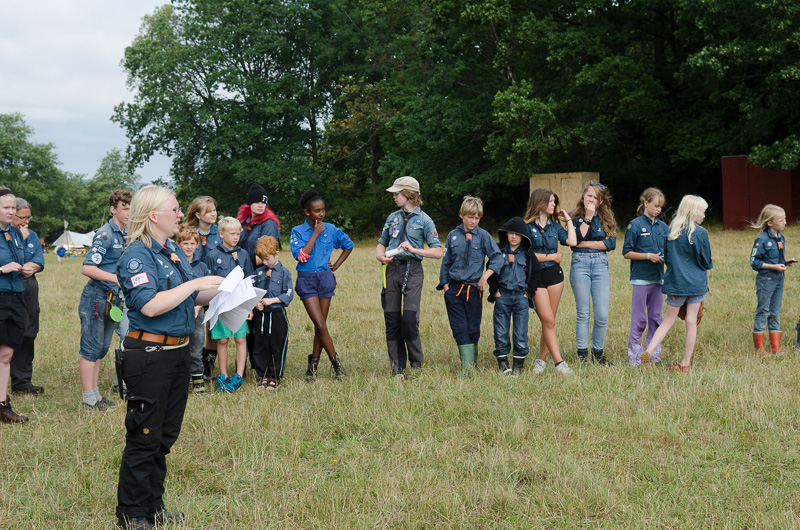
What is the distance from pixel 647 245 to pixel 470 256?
213cm

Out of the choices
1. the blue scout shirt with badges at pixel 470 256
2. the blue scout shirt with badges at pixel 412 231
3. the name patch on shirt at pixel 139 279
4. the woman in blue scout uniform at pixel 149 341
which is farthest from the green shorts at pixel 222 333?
the name patch on shirt at pixel 139 279

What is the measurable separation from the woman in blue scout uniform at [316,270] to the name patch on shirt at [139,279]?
3.75 meters

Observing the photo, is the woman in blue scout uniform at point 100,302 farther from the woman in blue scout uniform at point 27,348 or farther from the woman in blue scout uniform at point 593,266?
the woman in blue scout uniform at point 593,266

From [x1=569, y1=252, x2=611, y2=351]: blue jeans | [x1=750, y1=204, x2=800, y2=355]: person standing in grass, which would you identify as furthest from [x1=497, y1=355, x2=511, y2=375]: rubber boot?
[x1=750, y1=204, x2=800, y2=355]: person standing in grass

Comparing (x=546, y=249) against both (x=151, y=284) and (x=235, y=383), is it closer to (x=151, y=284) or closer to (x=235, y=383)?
(x=235, y=383)

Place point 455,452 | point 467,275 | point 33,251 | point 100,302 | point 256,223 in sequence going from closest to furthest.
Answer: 1. point 455,452
2. point 100,302
3. point 33,251
4. point 467,275
5. point 256,223

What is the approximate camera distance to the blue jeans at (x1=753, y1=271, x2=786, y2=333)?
8.05 metres

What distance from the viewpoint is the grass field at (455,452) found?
13.3 ft

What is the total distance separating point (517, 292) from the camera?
24.2 ft

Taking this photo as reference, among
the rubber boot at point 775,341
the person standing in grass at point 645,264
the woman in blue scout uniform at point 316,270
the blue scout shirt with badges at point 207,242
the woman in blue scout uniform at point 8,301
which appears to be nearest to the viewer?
the woman in blue scout uniform at point 8,301

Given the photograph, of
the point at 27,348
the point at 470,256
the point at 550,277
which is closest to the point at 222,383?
the point at 27,348

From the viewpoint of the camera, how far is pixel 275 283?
739cm

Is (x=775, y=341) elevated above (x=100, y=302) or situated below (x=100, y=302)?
below

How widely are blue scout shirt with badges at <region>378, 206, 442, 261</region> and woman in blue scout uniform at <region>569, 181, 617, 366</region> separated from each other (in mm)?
1753
